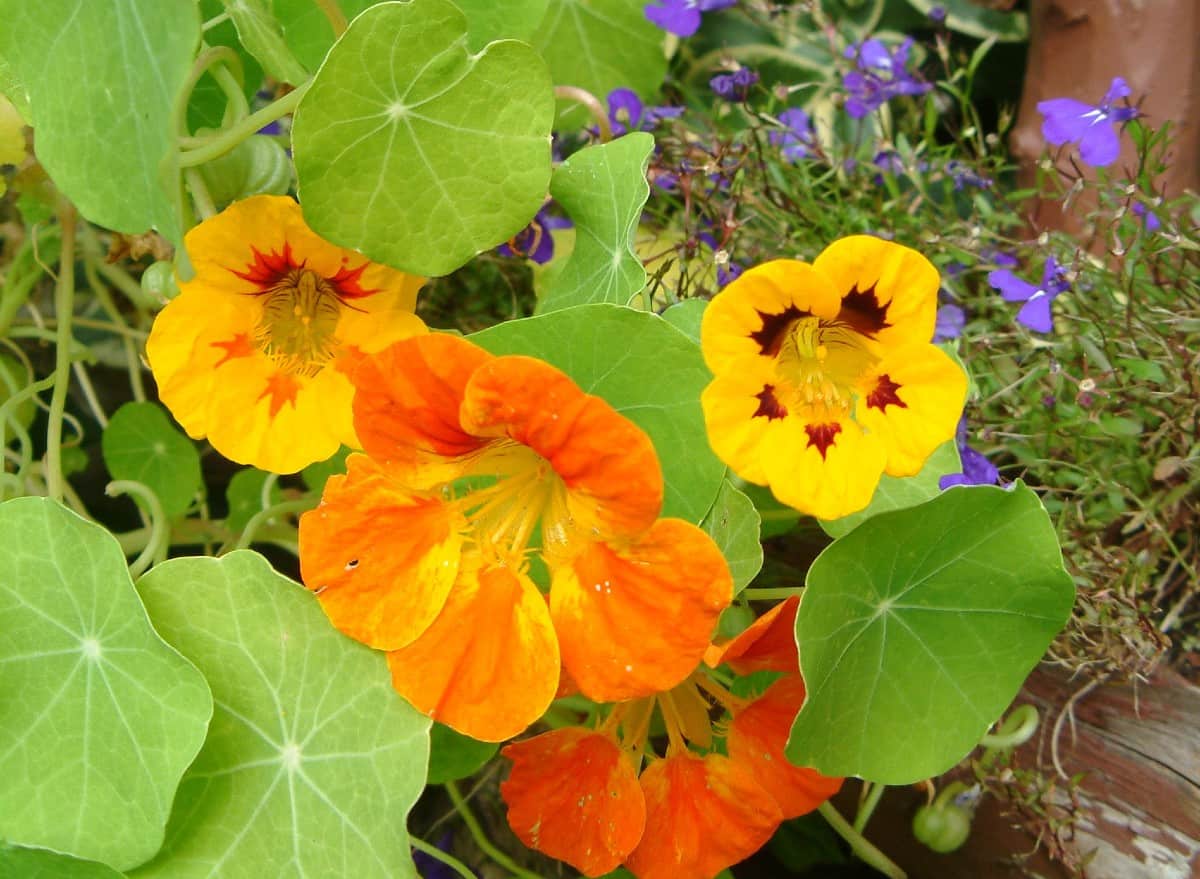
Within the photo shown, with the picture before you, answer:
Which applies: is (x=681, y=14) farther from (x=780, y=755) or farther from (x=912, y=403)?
(x=780, y=755)

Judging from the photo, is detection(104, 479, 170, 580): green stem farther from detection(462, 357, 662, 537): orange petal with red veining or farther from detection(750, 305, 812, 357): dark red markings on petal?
detection(750, 305, 812, 357): dark red markings on petal

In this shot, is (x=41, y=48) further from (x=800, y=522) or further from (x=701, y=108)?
(x=701, y=108)

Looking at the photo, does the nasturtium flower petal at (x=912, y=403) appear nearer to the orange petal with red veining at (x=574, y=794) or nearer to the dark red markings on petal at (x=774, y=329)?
the dark red markings on petal at (x=774, y=329)

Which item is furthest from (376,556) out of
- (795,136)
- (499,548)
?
(795,136)

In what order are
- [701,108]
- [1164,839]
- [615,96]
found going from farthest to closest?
[701,108], [615,96], [1164,839]

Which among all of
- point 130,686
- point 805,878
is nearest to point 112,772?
point 130,686

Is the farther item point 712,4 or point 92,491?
point 92,491
